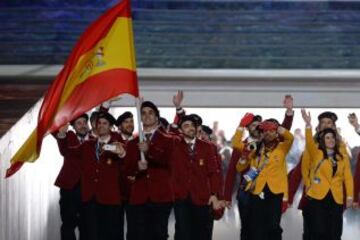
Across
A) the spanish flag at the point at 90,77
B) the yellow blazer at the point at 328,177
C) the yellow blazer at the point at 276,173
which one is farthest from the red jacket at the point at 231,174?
the spanish flag at the point at 90,77

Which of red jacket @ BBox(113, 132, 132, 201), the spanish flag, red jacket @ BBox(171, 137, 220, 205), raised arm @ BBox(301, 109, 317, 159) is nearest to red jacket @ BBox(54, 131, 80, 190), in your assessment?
red jacket @ BBox(113, 132, 132, 201)

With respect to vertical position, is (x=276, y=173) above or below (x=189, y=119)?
below

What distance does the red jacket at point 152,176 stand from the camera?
1636 centimetres

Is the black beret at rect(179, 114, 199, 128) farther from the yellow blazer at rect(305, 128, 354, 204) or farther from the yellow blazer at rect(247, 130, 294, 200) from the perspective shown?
the yellow blazer at rect(305, 128, 354, 204)

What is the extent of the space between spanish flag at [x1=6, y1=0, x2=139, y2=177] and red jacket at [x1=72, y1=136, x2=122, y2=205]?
1877 mm

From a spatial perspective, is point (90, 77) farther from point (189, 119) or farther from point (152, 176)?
point (189, 119)

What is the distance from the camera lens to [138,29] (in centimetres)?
2317

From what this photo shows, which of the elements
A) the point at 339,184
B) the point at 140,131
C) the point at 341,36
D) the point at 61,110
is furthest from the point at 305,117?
the point at 341,36

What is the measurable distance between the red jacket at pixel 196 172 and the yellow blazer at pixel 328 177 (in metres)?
1.07

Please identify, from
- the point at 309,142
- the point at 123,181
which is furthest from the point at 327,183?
the point at 123,181

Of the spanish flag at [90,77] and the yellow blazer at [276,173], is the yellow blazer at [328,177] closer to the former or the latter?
the yellow blazer at [276,173]

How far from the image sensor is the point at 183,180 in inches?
673

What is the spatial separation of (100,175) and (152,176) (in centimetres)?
66

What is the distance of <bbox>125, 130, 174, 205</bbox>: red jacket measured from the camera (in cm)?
1636
